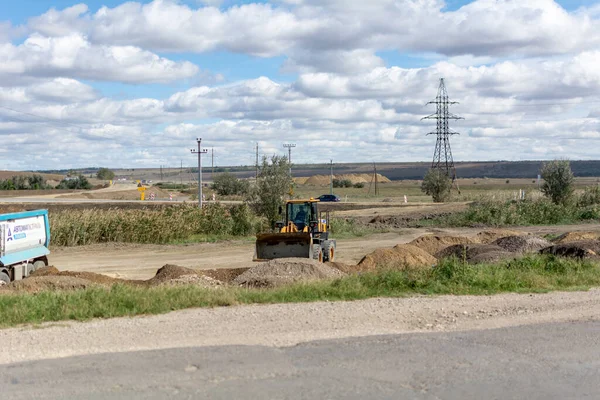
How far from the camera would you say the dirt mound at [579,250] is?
1945cm

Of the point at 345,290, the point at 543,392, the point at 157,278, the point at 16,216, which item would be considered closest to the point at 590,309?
the point at 345,290

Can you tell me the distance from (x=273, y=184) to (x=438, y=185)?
3541 centimetres

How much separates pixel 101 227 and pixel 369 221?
17332 mm

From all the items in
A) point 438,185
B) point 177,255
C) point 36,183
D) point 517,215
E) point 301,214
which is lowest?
point 177,255

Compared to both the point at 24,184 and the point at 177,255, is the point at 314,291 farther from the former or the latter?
the point at 24,184

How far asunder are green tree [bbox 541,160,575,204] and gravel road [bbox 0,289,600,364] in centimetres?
3948

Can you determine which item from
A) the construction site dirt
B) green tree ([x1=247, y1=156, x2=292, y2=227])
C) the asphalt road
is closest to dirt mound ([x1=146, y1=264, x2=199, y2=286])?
the construction site dirt

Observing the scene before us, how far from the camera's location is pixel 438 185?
70.8 metres

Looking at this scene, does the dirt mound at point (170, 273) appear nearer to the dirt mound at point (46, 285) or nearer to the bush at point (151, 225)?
the dirt mound at point (46, 285)

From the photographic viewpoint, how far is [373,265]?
922 inches

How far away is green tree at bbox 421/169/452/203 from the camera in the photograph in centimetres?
7088

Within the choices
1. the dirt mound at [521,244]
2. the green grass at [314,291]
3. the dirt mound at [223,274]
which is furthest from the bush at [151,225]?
the green grass at [314,291]

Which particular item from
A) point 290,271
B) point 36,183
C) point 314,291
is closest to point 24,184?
point 36,183

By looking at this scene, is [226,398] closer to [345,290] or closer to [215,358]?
[215,358]
